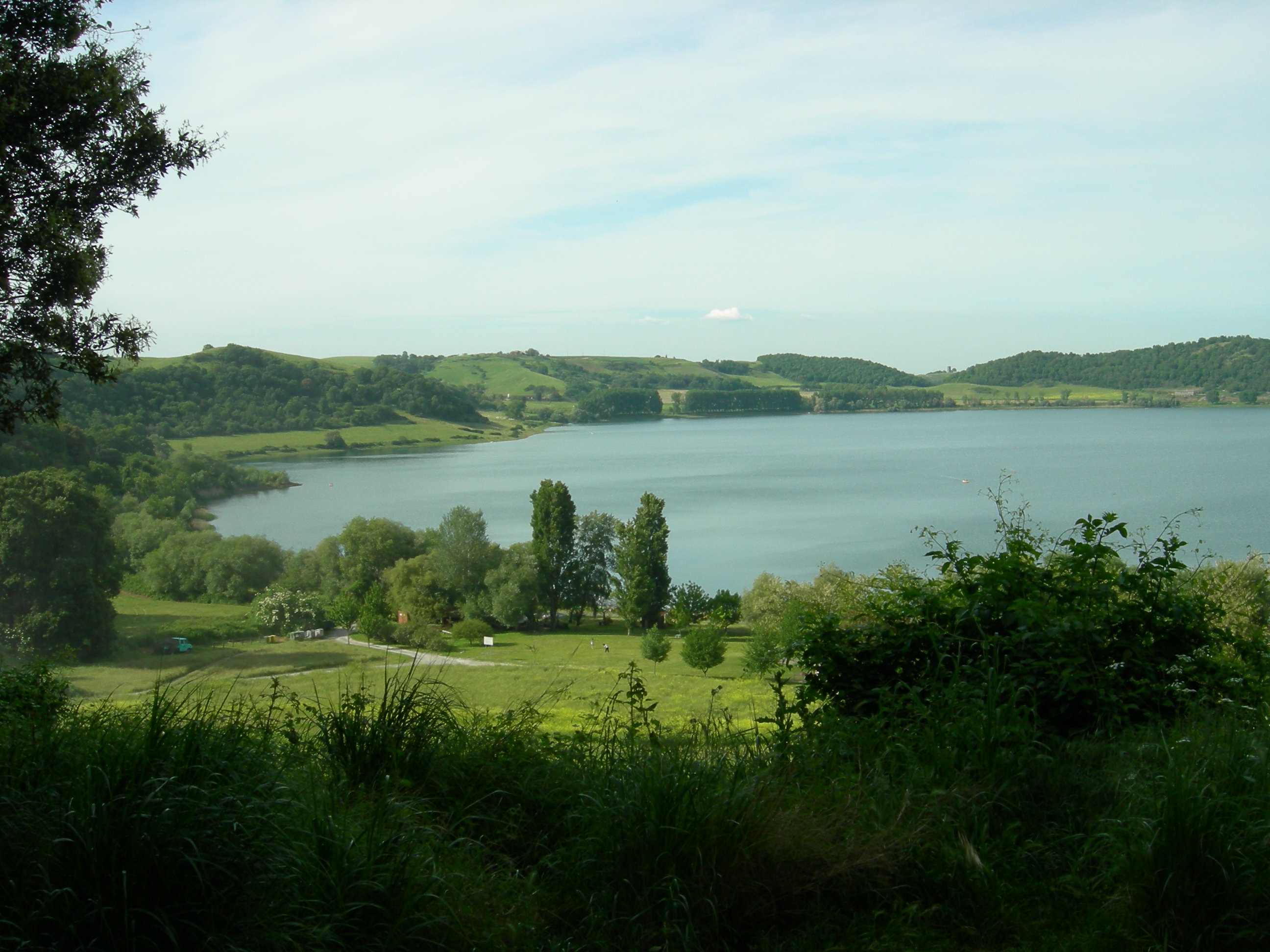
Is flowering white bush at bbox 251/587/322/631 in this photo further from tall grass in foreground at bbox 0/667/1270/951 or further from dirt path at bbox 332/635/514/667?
tall grass in foreground at bbox 0/667/1270/951

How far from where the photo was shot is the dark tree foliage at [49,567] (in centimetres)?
3344

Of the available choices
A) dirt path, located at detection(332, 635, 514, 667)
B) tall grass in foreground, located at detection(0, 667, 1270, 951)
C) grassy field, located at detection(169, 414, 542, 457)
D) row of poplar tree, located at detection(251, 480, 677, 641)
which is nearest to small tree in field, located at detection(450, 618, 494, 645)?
row of poplar tree, located at detection(251, 480, 677, 641)

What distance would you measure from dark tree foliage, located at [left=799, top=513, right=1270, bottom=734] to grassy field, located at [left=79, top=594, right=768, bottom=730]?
12.5ft

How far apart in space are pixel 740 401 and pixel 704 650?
137 metres

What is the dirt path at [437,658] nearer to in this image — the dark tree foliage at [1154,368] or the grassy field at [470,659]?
the grassy field at [470,659]

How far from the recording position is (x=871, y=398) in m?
177

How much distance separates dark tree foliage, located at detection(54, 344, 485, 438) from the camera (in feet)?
217

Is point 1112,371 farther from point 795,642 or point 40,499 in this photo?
point 795,642

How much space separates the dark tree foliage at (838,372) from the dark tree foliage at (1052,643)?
181793mm

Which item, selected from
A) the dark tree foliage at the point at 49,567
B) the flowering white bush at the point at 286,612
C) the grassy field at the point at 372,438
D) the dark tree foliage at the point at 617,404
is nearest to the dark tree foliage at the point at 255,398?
the grassy field at the point at 372,438

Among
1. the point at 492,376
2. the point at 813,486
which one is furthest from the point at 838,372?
the point at 813,486

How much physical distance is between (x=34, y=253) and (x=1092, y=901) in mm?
7206

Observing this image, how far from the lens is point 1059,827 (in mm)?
3256

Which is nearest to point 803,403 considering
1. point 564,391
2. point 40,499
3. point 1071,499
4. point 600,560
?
point 564,391
